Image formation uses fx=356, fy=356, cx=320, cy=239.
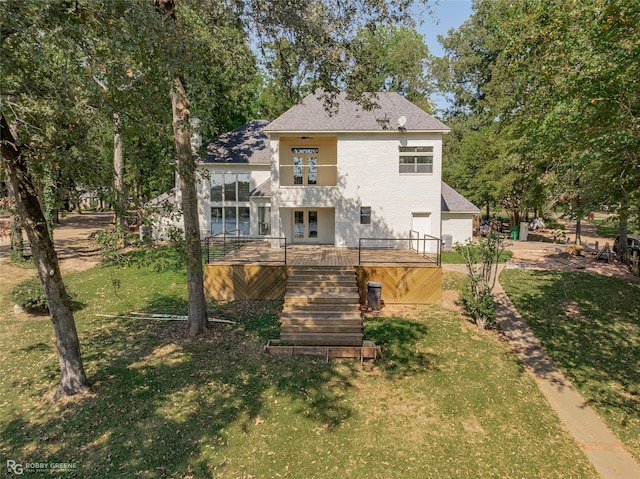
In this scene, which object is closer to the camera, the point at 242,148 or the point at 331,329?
the point at 331,329

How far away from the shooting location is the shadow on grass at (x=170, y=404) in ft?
18.4

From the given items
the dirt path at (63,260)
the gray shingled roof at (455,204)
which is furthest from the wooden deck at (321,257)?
the gray shingled roof at (455,204)

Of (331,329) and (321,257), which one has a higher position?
(321,257)

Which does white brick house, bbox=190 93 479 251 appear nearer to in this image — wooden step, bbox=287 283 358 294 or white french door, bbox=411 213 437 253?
white french door, bbox=411 213 437 253

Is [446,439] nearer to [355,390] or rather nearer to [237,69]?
[355,390]

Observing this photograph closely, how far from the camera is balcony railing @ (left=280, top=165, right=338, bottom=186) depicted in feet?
62.6

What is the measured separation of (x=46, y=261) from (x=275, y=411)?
16.9 ft

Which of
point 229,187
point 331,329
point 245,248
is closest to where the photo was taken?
point 331,329

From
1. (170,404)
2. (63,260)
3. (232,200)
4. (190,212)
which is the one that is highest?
(232,200)

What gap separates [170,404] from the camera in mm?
6922

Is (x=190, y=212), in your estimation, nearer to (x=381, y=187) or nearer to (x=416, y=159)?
(x=381, y=187)

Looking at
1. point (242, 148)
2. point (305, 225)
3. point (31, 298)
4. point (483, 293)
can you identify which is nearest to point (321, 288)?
point (483, 293)

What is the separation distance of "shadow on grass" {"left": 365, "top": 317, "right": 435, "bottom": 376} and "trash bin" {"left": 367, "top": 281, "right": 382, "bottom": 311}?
0.75 m

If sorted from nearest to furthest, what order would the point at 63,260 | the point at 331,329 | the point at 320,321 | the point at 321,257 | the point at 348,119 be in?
the point at 331,329
the point at 320,321
the point at 321,257
the point at 348,119
the point at 63,260
